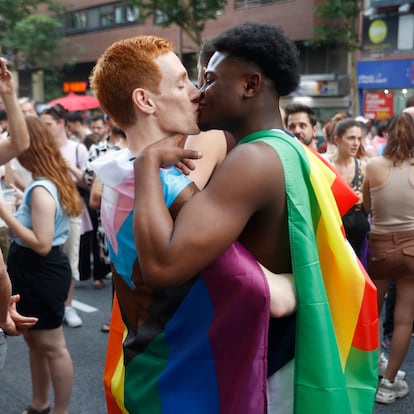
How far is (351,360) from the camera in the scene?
1495 millimetres

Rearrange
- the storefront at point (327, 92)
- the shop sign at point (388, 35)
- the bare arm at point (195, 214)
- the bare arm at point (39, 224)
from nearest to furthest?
the bare arm at point (195, 214) → the bare arm at point (39, 224) → the shop sign at point (388, 35) → the storefront at point (327, 92)

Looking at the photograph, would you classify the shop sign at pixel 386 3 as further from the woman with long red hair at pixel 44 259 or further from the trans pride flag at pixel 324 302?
the trans pride flag at pixel 324 302

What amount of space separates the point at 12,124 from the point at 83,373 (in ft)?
6.79

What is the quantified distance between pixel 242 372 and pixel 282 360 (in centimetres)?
18

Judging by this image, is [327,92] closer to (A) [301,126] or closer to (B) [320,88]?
(B) [320,88]

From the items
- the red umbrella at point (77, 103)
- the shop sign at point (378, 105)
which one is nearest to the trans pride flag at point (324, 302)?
the red umbrella at point (77, 103)

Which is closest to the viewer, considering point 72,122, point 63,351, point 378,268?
point 63,351

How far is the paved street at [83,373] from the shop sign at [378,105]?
15702 millimetres

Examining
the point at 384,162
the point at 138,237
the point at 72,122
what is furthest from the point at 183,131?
the point at 72,122

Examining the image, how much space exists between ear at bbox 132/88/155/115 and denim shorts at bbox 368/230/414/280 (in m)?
2.55

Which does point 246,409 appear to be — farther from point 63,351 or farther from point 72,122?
point 72,122

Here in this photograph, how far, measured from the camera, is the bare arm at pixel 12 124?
2.65 m

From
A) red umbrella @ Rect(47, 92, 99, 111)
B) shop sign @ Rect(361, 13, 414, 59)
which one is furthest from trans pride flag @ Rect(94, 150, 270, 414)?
shop sign @ Rect(361, 13, 414, 59)

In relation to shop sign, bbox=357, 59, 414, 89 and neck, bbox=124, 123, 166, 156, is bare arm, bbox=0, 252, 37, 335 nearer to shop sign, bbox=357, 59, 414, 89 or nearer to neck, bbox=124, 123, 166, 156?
neck, bbox=124, 123, 166, 156
